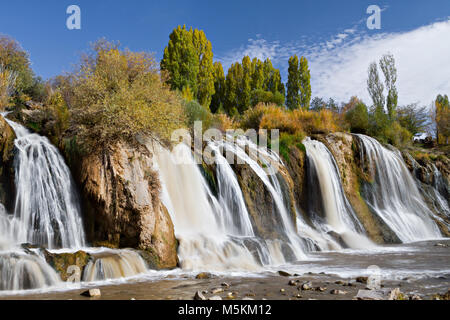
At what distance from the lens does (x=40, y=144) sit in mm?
8977

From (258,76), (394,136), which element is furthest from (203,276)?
(258,76)

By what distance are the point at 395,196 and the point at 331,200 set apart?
4814 millimetres

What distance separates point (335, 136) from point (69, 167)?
12.7 m

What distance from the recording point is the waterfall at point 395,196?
15.8m

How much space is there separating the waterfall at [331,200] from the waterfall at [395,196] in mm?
1888

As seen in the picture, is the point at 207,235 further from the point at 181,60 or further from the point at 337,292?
the point at 181,60

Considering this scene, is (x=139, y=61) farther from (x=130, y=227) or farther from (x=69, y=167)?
(x=130, y=227)

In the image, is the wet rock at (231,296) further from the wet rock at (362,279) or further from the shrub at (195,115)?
the shrub at (195,115)

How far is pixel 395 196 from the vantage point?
17328 mm

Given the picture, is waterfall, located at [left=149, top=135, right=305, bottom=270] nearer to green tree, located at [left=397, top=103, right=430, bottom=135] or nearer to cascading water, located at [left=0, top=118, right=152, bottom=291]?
cascading water, located at [left=0, top=118, right=152, bottom=291]

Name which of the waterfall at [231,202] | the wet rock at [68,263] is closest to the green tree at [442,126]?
the waterfall at [231,202]

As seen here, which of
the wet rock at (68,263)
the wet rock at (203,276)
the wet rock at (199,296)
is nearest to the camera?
the wet rock at (199,296)
